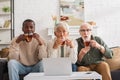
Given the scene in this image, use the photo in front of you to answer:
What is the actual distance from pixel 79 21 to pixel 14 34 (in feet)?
4.35

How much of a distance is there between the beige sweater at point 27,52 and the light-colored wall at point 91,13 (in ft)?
4.61

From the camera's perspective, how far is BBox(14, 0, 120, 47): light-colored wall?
5.12m

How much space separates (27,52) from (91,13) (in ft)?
6.35

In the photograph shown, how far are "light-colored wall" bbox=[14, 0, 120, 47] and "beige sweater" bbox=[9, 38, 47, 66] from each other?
1404 mm

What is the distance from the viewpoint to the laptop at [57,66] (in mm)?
2523

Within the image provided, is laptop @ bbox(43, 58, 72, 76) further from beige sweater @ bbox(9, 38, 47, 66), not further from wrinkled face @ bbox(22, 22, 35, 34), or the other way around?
wrinkled face @ bbox(22, 22, 35, 34)

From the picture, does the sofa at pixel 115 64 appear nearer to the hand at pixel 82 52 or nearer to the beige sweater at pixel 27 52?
the hand at pixel 82 52

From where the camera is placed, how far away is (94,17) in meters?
5.13

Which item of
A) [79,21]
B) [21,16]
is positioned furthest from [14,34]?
[79,21]

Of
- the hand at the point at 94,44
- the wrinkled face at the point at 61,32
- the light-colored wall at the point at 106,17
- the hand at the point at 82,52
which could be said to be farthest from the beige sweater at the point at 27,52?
the light-colored wall at the point at 106,17

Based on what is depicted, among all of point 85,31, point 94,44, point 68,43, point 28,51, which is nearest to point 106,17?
point 85,31

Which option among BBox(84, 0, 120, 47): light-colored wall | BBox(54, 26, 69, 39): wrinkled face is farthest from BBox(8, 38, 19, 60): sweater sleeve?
BBox(84, 0, 120, 47): light-colored wall

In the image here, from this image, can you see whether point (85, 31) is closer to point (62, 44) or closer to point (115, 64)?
point (62, 44)

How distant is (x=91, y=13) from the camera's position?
202 inches
